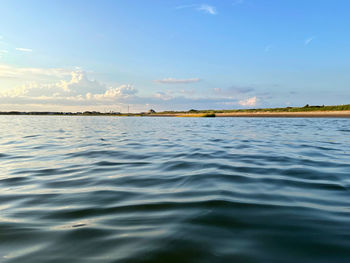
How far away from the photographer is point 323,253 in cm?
240

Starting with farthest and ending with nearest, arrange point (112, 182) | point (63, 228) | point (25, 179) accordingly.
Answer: point (25, 179) → point (112, 182) → point (63, 228)

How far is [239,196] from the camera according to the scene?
167 inches

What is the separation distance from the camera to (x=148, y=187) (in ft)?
16.1

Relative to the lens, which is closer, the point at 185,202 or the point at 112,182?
the point at 185,202

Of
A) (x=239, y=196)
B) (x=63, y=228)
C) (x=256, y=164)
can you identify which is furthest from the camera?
(x=256, y=164)

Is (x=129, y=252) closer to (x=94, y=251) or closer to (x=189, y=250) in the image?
(x=94, y=251)

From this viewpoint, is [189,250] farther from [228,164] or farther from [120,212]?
[228,164]

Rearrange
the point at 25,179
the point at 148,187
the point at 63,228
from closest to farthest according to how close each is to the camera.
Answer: the point at 63,228
the point at 148,187
the point at 25,179

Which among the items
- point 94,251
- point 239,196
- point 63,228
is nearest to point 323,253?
point 239,196

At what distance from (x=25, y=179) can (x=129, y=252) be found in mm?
4549

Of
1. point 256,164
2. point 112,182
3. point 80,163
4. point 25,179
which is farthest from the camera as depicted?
point 80,163

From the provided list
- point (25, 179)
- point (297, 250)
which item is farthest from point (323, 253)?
point (25, 179)

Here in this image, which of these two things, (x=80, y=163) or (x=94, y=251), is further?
(x=80, y=163)

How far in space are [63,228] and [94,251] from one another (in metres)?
0.81
